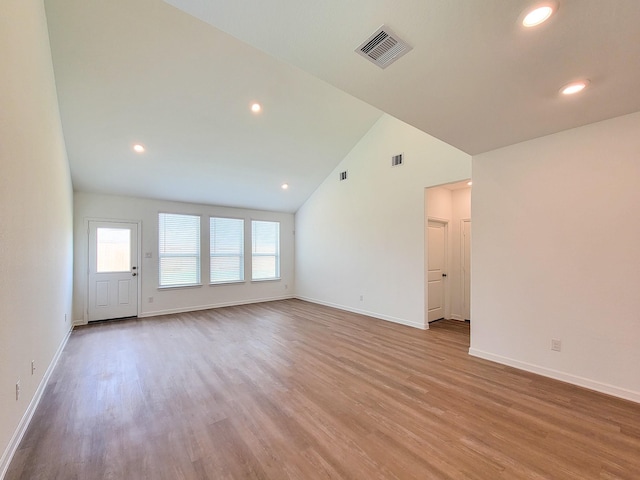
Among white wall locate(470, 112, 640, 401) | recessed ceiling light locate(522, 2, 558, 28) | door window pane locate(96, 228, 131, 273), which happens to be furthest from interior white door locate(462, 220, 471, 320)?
door window pane locate(96, 228, 131, 273)

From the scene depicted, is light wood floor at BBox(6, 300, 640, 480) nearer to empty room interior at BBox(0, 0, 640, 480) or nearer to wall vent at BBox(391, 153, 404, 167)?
empty room interior at BBox(0, 0, 640, 480)

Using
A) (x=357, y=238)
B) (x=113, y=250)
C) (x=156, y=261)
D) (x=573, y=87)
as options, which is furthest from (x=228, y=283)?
(x=573, y=87)

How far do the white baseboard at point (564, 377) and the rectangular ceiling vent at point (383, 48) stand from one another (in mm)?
3486

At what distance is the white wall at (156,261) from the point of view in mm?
5320

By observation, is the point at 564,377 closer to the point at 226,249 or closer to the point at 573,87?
the point at 573,87

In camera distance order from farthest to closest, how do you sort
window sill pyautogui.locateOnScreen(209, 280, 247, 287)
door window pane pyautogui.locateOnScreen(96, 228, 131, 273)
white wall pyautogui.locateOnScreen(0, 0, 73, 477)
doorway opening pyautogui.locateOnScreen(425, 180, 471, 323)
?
window sill pyautogui.locateOnScreen(209, 280, 247, 287) < door window pane pyautogui.locateOnScreen(96, 228, 131, 273) < doorway opening pyautogui.locateOnScreen(425, 180, 471, 323) < white wall pyautogui.locateOnScreen(0, 0, 73, 477)

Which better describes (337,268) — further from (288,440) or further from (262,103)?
(288,440)

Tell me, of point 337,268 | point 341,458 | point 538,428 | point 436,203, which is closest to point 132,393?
point 341,458

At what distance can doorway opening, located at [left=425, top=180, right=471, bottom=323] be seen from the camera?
5273mm

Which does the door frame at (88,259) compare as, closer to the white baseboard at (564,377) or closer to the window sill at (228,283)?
the window sill at (228,283)

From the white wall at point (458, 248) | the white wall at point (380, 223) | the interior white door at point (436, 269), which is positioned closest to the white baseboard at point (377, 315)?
the white wall at point (380, 223)

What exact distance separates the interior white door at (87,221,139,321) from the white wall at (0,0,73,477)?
2.55 meters

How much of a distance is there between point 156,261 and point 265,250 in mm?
2685

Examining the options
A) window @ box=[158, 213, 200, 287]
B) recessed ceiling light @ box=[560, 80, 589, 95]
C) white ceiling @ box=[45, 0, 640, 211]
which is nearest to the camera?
white ceiling @ box=[45, 0, 640, 211]
